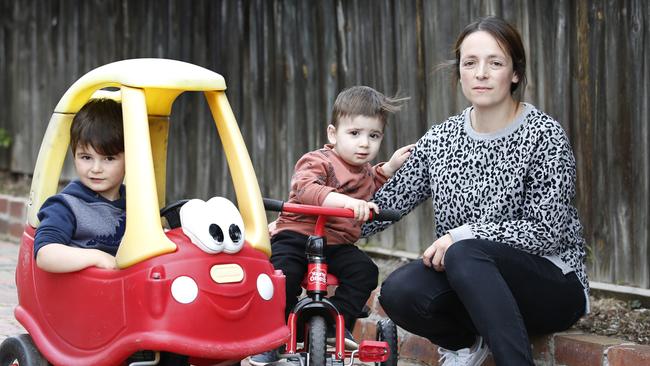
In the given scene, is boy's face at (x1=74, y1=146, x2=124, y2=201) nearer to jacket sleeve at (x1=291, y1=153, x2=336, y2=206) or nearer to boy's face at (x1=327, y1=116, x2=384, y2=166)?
jacket sleeve at (x1=291, y1=153, x2=336, y2=206)

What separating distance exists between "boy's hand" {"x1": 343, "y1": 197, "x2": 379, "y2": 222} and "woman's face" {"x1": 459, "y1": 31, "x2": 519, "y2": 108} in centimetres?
61

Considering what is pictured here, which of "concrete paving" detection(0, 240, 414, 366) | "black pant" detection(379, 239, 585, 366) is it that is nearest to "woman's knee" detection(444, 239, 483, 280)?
"black pant" detection(379, 239, 585, 366)

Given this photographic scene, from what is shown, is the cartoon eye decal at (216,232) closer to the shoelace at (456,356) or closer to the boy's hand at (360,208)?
the boy's hand at (360,208)

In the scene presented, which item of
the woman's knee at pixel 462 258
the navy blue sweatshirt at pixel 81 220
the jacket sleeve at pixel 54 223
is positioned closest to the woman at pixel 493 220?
the woman's knee at pixel 462 258

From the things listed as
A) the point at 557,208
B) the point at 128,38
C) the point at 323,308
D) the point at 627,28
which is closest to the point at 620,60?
the point at 627,28

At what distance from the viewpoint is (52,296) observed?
4.00 m

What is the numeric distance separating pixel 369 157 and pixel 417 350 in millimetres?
1173

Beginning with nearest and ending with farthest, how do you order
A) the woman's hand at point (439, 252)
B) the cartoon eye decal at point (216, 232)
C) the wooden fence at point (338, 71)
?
the cartoon eye decal at point (216, 232)
the woman's hand at point (439, 252)
the wooden fence at point (338, 71)

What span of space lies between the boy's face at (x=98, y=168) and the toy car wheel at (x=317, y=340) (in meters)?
0.88

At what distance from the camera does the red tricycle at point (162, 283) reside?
3619 millimetres

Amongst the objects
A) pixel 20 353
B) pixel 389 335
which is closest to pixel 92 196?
pixel 20 353

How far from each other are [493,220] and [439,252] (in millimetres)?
262

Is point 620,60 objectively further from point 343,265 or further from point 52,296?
point 52,296

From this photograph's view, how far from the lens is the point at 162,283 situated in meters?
3.60
